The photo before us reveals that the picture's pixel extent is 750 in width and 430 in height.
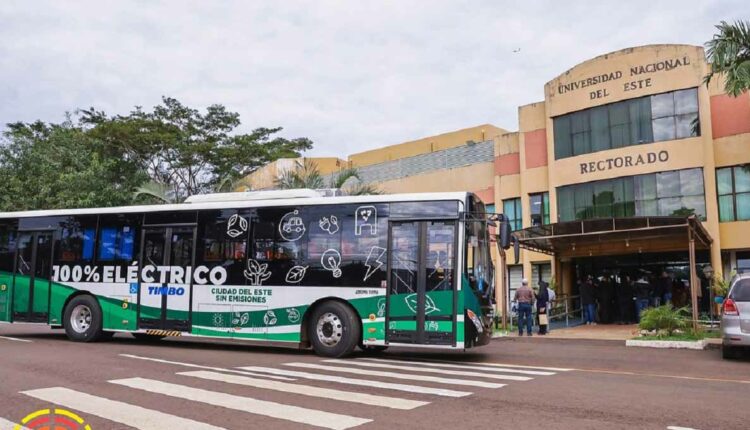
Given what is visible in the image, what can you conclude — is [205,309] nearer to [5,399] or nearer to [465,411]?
[5,399]

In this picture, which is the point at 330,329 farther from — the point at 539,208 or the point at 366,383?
the point at 539,208

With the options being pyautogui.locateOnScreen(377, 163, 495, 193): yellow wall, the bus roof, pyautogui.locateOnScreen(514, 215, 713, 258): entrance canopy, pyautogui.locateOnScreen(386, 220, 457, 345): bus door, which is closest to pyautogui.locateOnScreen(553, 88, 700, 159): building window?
pyautogui.locateOnScreen(514, 215, 713, 258): entrance canopy

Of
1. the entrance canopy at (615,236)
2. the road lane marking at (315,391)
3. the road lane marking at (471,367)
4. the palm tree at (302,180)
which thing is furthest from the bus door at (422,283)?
the palm tree at (302,180)

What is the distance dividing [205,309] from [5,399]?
19.9 feet

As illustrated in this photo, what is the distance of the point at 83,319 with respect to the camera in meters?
15.1

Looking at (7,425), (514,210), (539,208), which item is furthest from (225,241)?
(514,210)

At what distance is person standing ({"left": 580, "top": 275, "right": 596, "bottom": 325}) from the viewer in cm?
2369

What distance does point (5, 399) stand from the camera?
24.8 feet

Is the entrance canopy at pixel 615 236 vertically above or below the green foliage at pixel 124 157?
below

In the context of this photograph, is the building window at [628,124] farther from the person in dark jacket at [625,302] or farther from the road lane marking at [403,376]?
the road lane marking at [403,376]

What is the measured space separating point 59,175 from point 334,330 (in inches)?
914

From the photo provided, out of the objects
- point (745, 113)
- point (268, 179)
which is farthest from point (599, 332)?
point (268, 179)

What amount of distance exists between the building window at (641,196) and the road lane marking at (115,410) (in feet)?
71.0

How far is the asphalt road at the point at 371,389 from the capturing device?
259 inches
